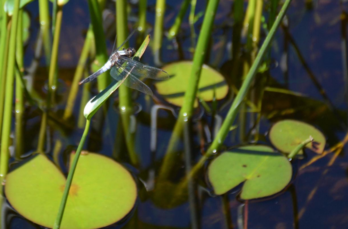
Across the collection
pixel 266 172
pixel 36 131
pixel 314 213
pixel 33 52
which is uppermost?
pixel 33 52

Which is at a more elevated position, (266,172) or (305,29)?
(305,29)

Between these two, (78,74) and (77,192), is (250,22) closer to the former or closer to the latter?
(78,74)

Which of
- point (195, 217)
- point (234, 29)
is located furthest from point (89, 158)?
point (234, 29)

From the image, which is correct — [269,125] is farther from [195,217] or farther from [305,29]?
[305,29]

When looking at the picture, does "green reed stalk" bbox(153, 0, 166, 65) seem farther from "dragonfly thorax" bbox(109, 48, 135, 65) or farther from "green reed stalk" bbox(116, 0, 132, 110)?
"dragonfly thorax" bbox(109, 48, 135, 65)

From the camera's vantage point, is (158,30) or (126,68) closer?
(126,68)

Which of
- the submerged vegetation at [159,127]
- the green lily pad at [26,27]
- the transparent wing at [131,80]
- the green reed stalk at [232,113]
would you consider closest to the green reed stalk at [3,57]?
the submerged vegetation at [159,127]

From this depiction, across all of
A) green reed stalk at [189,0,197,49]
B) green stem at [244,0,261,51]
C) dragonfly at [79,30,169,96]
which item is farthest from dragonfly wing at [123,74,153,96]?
green reed stalk at [189,0,197,49]

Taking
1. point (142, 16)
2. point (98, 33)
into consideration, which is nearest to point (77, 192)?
point (98, 33)
